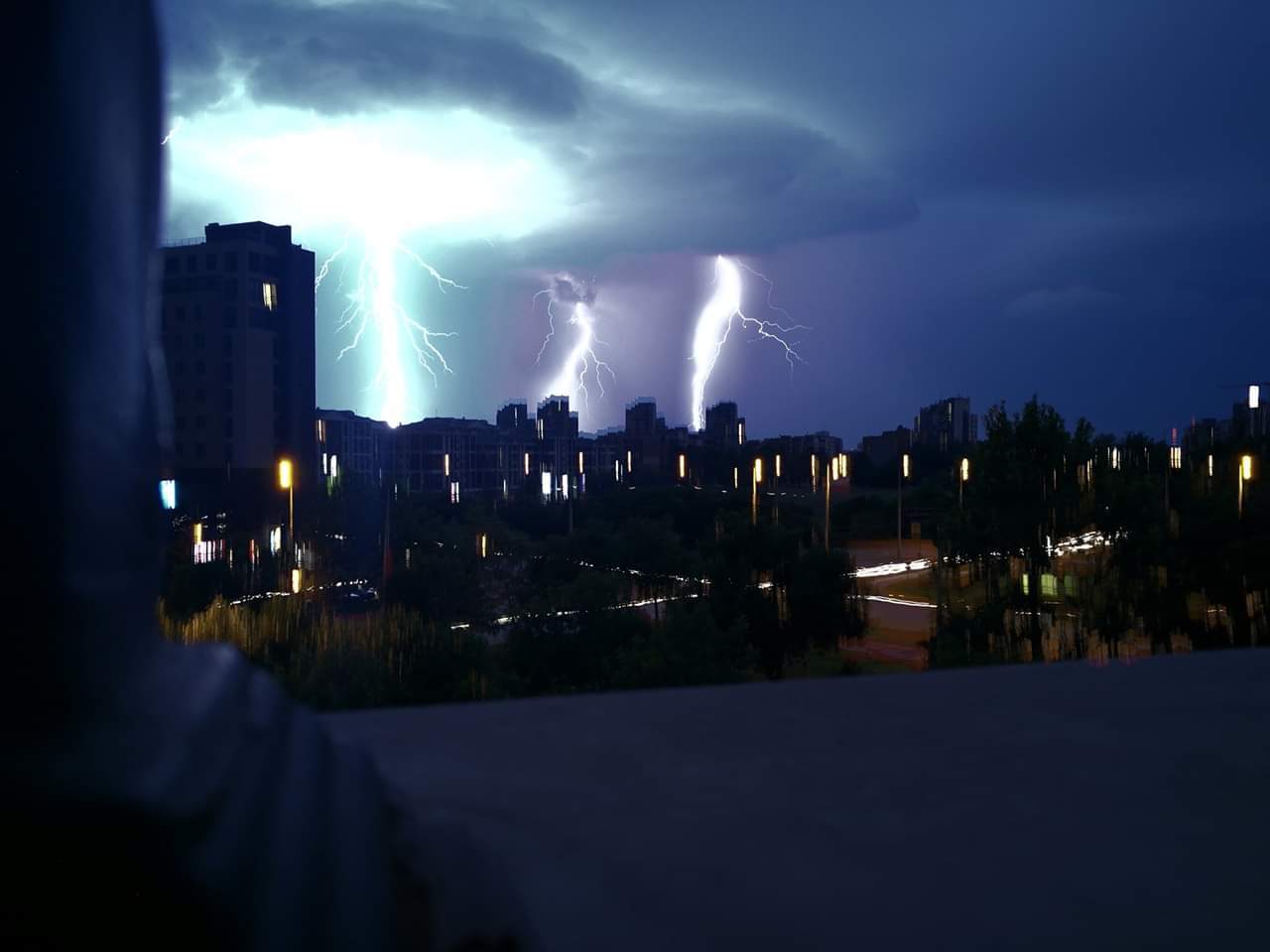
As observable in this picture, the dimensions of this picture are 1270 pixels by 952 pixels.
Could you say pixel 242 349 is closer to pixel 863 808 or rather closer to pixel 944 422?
pixel 863 808

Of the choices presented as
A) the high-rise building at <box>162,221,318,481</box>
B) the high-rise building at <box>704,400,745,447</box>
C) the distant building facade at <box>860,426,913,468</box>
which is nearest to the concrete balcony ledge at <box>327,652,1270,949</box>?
the high-rise building at <box>162,221,318,481</box>

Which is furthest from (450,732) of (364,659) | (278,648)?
(278,648)

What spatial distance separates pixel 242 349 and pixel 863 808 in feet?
79.2

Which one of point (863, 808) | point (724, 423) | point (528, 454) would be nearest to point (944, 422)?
point (724, 423)

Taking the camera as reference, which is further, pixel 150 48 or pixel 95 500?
pixel 150 48

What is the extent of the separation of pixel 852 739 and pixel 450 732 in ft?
2.40

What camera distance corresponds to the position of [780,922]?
1082 mm

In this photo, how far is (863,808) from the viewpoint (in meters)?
1.44

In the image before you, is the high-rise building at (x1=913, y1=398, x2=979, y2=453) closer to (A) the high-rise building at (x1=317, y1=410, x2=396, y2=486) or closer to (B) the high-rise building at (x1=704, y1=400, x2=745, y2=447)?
(B) the high-rise building at (x1=704, y1=400, x2=745, y2=447)

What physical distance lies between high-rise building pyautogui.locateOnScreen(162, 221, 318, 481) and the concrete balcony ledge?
20932mm

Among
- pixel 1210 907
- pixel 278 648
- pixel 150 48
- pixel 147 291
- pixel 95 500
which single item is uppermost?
pixel 150 48

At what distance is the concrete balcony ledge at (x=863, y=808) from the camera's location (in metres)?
1.10

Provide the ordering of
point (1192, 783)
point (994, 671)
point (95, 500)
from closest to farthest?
1. point (95, 500)
2. point (1192, 783)
3. point (994, 671)

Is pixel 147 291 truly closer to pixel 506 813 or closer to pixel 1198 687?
pixel 506 813
